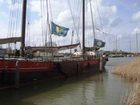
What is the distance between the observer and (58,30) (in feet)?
127

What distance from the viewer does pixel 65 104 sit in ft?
62.6

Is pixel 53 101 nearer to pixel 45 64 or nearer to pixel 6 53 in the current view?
pixel 6 53

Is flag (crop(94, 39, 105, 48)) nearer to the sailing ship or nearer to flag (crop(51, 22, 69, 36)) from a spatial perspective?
flag (crop(51, 22, 69, 36))

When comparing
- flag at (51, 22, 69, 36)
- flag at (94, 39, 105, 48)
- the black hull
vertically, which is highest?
flag at (51, 22, 69, 36)

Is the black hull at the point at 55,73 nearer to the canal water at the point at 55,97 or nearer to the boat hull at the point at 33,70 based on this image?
the boat hull at the point at 33,70

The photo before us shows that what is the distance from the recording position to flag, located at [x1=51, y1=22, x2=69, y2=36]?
1486 inches

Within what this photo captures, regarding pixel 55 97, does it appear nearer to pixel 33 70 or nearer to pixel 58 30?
pixel 33 70

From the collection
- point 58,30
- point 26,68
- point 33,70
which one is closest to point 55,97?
point 26,68

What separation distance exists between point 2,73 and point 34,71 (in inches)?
175

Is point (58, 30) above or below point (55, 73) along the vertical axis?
above

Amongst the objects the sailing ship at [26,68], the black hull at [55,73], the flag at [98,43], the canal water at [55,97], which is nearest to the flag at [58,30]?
the sailing ship at [26,68]

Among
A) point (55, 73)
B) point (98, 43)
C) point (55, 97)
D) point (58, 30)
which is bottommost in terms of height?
point (55, 97)

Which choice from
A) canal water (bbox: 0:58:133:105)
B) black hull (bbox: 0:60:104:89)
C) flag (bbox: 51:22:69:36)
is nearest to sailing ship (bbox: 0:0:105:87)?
black hull (bbox: 0:60:104:89)

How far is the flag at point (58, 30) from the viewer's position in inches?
1486
